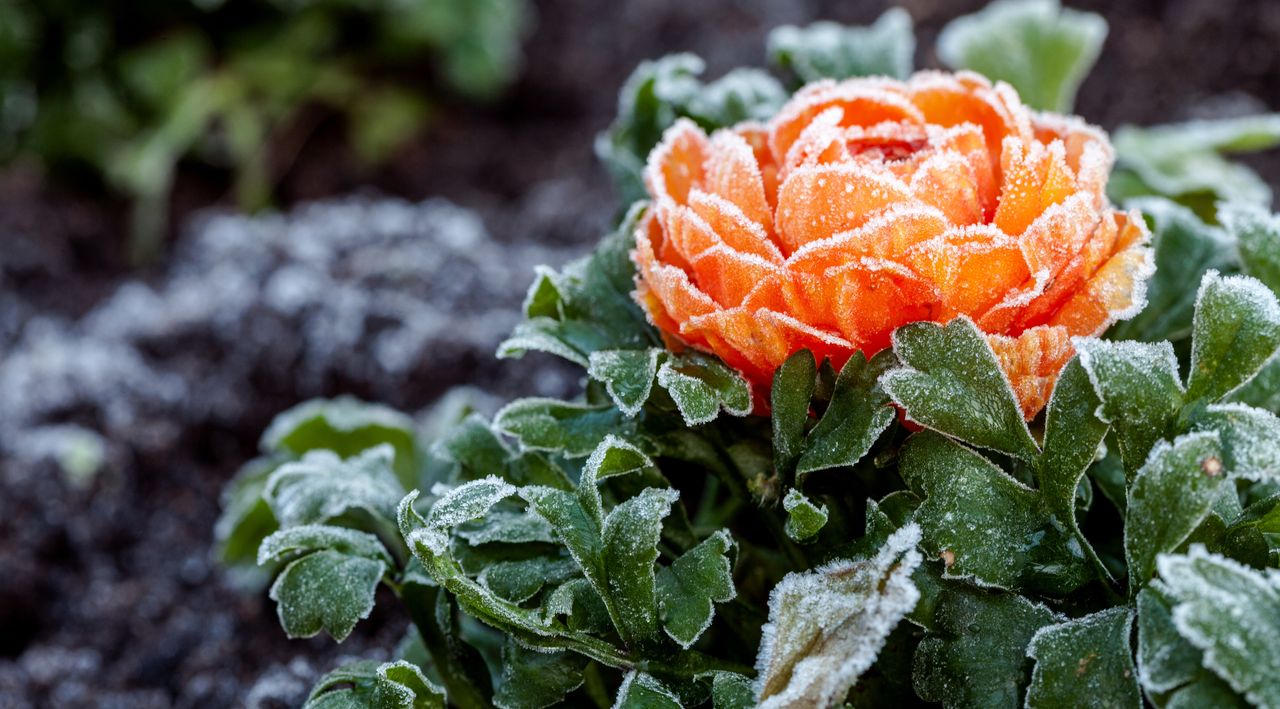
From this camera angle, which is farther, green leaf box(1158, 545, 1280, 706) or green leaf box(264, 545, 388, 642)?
green leaf box(264, 545, 388, 642)

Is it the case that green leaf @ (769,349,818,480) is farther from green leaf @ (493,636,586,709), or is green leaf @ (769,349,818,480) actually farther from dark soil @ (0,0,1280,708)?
dark soil @ (0,0,1280,708)

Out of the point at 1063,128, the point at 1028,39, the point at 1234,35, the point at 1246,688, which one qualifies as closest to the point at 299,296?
the point at 1028,39

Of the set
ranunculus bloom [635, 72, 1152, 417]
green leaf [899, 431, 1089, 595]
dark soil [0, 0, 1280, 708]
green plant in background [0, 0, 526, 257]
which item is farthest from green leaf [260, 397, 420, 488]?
green plant in background [0, 0, 526, 257]

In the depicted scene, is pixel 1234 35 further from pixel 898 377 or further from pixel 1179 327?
pixel 898 377

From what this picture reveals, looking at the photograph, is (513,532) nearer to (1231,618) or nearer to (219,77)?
(1231,618)

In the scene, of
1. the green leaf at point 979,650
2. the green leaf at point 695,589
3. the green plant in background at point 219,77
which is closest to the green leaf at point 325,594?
the green leaf at point 695,589

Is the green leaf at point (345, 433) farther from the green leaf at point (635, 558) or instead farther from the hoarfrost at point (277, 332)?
the green leaf at point (635, 558)

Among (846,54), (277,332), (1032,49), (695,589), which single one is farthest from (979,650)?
(277,332)
